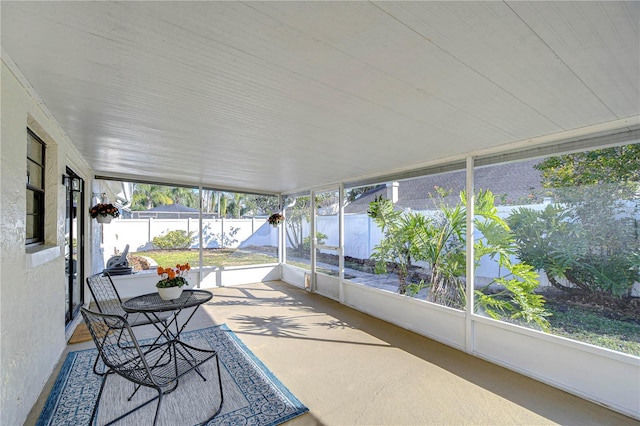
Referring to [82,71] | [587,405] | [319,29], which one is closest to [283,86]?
[319,29]

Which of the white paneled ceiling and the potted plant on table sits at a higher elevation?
the white paneled ceiling

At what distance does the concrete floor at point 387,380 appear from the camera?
214cm

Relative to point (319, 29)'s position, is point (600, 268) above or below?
below

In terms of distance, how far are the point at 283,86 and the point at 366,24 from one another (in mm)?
683

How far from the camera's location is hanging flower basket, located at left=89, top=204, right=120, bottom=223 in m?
4.50

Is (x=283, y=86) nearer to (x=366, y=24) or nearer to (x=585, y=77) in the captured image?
(x=366, y=24)

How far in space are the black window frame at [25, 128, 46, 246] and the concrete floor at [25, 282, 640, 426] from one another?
4.26ft

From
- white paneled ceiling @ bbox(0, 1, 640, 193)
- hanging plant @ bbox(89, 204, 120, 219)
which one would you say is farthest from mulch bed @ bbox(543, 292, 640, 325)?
hanging plant @ bbox(89, 204, 120, 219)

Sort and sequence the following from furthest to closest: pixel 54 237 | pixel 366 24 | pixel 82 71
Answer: pixel 54 237 → pixel 82 71 → pixel 366 24

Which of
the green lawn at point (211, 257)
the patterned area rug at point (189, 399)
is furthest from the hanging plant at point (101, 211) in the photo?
the patterned area rug at point (189, 399)

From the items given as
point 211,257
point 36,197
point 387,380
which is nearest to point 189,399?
point 387,380

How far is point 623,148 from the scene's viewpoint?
234 centimetres

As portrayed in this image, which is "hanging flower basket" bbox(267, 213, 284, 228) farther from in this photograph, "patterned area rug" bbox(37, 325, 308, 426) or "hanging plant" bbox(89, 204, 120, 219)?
"patterned area rug" bbox(37, 325, 308, 426)

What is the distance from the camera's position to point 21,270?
1885 mm
